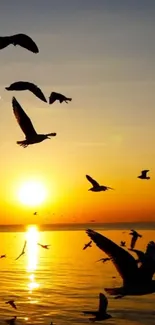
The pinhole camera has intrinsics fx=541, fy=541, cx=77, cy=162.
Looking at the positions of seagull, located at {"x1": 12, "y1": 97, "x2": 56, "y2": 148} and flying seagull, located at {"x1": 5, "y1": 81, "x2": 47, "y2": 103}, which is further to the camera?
flying seagull, located at {"x1": 5, "y1": 81, "x2": 47, "y2": 103}

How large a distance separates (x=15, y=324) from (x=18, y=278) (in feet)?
91.0

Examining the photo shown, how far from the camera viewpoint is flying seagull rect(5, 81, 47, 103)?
15769mm

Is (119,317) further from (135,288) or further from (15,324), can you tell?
(135,288)

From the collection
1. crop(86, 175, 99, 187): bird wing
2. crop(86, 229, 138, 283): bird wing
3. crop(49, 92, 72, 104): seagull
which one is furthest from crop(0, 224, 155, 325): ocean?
crop(86, 229, 138, 283): bird wing

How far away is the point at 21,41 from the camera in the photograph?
14.8m

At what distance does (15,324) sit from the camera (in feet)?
106

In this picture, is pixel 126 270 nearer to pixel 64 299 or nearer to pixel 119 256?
pixel 119 256

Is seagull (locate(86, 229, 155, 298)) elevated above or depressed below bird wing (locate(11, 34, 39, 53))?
below

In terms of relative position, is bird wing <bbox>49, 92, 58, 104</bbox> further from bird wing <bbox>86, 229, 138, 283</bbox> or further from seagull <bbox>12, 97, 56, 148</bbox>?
bird wing <bbox>86, 229, 138, 283</bbox>

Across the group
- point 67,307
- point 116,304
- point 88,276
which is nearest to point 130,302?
point 116,304

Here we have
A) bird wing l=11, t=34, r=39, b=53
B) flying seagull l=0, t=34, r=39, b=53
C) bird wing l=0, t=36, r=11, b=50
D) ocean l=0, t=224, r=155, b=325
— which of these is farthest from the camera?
ocean l=0, t=224, r=155, b=325

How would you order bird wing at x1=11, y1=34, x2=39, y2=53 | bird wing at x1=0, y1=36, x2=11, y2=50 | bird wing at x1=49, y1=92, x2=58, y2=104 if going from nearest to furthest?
1. bird wing at x1=0, y1=36, x2=11, y2=50
2. bird wing at x1=11, y1=34, x2=39, y2=53
3. bird wing at x1=49, y1=92, x2=58, y2=104

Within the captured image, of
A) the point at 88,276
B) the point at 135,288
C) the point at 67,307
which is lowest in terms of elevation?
the point at 135,288

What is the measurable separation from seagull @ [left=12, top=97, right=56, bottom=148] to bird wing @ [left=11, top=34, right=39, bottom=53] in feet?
4.78
